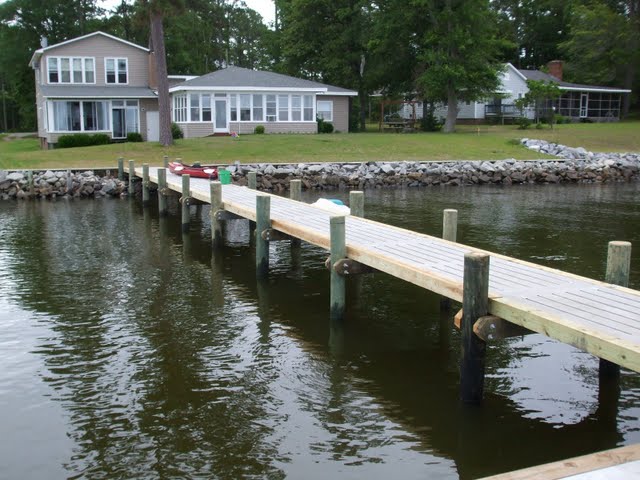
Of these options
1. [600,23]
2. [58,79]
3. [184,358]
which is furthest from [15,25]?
[184,358]

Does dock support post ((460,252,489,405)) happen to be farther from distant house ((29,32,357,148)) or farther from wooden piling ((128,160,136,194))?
distant house ((29,32,357,148))

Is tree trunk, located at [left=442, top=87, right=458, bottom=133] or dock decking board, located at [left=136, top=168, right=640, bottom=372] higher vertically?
tree trunk, located at [left=442, top=87, right=458, bottom=133]

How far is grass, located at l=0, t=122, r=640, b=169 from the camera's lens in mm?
33625

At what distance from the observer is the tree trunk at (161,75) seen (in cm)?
3478

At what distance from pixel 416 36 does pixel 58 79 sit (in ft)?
75.4

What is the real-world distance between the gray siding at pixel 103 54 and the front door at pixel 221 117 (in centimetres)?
573

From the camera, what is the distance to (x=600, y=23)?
58.1m

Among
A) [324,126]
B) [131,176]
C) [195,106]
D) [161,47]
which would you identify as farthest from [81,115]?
[131,176]

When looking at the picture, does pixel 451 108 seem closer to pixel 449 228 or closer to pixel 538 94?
pixel 538 94

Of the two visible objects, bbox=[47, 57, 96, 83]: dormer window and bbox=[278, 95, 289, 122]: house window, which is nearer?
bbox=[47, 57, 96, 83]: dormer window

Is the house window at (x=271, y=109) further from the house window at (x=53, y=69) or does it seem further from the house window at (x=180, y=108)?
the house window at (x=53, y=69)

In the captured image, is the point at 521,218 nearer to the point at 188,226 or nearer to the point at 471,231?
the point at 471,231

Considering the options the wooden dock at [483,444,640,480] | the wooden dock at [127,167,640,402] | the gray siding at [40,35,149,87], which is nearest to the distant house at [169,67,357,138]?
the gray siding at [40,35,149,87]

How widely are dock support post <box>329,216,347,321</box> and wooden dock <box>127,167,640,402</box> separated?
0.44ft
